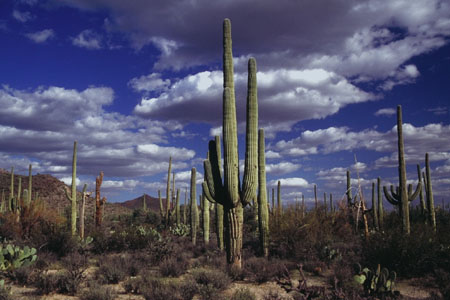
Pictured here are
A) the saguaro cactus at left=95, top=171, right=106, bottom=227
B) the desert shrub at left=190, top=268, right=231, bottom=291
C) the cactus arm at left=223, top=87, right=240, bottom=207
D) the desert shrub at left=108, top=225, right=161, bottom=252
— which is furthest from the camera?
the saguaro cactus at left=95, top=171, right=106, bottom=227

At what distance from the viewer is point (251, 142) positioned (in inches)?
472

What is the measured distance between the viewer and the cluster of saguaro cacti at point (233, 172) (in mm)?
11523

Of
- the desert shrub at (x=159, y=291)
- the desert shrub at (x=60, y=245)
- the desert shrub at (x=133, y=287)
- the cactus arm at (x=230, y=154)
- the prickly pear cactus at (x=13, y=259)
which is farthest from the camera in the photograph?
the desert shrub at (x=60, y=245)

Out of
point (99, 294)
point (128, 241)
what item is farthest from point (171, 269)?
point (128, 241)

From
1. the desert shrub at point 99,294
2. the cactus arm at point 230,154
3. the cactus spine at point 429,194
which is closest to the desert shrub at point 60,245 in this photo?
the desert shrub at point 99,294

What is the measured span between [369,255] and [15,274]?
10053 millimetres

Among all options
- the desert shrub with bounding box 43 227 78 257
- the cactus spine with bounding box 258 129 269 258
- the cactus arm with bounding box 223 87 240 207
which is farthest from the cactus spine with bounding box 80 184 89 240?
the cactus arm with bounding box 223 87 240 207


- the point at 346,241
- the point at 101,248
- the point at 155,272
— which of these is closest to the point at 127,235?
the point at 101,248

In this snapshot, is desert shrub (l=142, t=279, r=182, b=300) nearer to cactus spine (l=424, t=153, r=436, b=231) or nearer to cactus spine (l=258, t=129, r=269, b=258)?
cactus spine (l=258, t=129, r=269, b=258)

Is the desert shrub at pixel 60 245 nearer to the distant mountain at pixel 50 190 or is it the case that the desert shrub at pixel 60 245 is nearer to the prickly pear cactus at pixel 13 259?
the prickly pear cactus at pixel 13 259

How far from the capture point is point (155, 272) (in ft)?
39.6

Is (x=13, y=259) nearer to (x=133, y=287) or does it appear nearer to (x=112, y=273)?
(x=112, y=273)

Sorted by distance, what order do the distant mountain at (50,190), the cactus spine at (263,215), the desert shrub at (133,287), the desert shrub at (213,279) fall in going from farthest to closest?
the distant mountain at (50,190) < the cactus spine at (263,215) < the desert shrub at (213,279) < the desert shrub at (133,287)

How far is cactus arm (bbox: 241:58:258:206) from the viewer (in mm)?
11562
